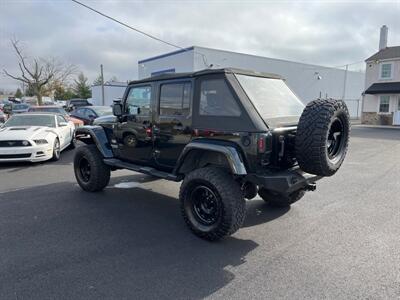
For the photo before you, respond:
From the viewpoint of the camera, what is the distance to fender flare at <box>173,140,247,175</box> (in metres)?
3.37

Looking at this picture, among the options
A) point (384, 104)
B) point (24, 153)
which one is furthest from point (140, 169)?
point (384, 104)

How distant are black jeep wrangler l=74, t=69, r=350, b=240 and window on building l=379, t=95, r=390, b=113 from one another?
24.8 m

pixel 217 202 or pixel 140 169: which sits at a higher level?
pixel 140 169

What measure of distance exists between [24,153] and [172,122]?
17.9ft

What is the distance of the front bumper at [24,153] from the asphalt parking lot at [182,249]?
2.40 metres

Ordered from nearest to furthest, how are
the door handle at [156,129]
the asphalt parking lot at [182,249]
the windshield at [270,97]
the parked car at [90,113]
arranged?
the asphalt parking lot at [182,249] → the windshield at [270,97] → the door handle at [156,129] → the parked car at [90,113]

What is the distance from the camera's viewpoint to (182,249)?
3.49 metres

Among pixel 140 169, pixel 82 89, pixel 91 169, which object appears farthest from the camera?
pixel 82 89

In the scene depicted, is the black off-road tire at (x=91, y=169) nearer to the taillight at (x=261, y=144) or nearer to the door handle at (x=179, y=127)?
the door handle at (x=179, y=127)

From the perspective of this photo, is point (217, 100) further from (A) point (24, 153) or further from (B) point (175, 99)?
(A) point (24, 153)

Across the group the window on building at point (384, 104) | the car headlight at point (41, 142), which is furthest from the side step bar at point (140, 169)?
the window on building at point (384, 104)

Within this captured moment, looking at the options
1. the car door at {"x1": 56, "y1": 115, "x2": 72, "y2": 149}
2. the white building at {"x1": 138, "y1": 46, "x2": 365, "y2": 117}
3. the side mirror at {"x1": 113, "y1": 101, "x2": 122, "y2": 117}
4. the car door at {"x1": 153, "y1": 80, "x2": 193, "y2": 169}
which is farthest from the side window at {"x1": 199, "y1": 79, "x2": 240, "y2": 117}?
the white building at {"x1": 138, "y1": 46, "x2": 365, "y2": 117}

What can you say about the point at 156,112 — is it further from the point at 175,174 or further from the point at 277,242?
the point at 277,242

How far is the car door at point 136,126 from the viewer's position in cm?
468
